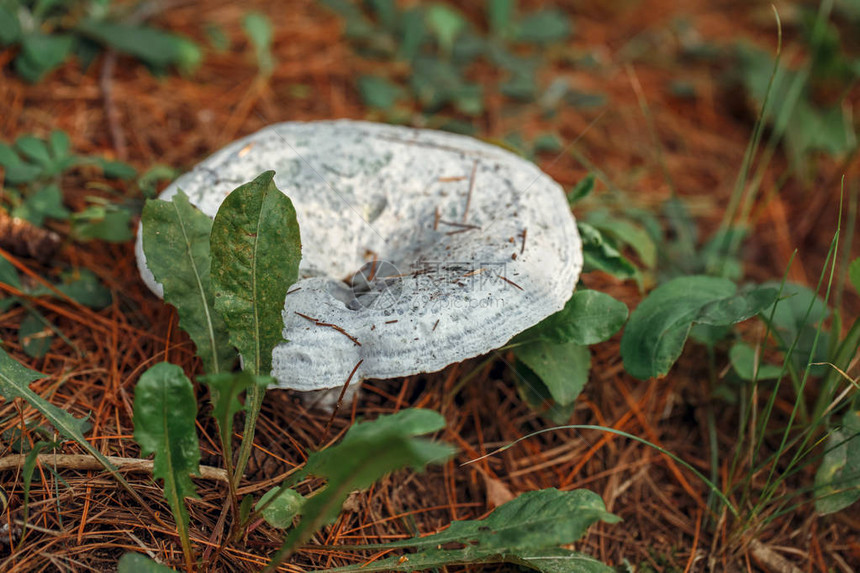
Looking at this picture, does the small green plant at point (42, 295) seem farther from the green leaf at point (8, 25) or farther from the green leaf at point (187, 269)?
the green leaf at point (8, 25)

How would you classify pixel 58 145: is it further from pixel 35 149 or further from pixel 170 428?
pixel 170 428

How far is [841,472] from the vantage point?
2172mm

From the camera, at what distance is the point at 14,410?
2.03 metres

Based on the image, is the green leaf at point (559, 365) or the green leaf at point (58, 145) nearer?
the green leaf at point (559, 365)

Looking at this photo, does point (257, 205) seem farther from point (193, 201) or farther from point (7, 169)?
point (7, 169)

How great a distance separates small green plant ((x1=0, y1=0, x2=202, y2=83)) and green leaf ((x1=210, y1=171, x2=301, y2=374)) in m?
1.97

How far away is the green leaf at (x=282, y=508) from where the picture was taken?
5.88 feet

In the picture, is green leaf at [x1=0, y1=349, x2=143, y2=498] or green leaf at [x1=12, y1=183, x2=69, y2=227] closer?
green leaf at [x1=0, y1=349, x2=143, y2=498]

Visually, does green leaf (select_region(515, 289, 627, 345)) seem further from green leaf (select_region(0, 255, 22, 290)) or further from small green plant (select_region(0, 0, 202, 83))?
small green plant (select_region(0, 0, 202, 83))

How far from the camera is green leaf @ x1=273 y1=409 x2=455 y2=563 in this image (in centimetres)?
134

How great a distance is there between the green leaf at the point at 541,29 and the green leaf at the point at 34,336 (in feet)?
10.5

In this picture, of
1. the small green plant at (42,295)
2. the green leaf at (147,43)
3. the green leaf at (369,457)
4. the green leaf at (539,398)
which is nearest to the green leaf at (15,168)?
the small green plant at (42,295)

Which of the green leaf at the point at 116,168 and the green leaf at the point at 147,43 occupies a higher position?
the green leaf at the point at 147,43

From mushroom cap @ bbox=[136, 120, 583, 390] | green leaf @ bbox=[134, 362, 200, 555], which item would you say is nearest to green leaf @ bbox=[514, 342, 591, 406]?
mushroom cap @ bbox=[136, 120, 583, 390]
